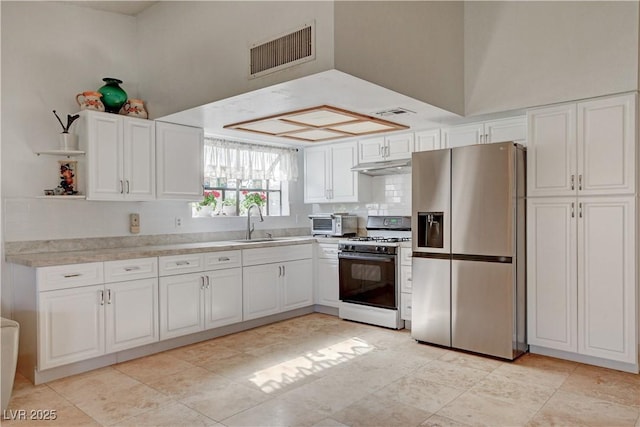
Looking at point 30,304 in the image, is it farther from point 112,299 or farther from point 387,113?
point 387,113

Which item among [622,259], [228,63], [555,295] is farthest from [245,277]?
[622,259]

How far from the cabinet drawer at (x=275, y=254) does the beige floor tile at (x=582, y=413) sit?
2.87 meters

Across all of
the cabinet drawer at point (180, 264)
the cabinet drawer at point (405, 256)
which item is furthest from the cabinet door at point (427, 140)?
the cabinet drawer at point (180, 264)

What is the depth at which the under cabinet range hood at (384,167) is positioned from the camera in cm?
484

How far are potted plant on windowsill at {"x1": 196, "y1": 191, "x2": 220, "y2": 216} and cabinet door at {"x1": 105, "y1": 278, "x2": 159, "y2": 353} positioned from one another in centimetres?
135

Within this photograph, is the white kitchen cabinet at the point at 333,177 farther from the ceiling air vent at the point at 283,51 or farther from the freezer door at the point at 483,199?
the ceiling air vent at the point at 283,51

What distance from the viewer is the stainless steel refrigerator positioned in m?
3.61

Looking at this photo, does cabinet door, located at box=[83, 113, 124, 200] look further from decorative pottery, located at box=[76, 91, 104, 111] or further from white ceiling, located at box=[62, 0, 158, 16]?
white ceiling, located at box=[62, 0, 158, 16]

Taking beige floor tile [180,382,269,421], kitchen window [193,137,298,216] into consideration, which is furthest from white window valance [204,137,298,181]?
beige floor tile [180,382,269,421]

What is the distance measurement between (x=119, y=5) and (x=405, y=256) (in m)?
3.65

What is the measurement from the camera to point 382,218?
17.6ft

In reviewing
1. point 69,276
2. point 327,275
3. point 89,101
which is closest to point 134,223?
point 69,276

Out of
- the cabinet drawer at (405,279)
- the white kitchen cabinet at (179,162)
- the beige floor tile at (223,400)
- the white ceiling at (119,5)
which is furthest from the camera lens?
the cabinet drawer at (405,279)

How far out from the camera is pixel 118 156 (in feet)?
12.8
